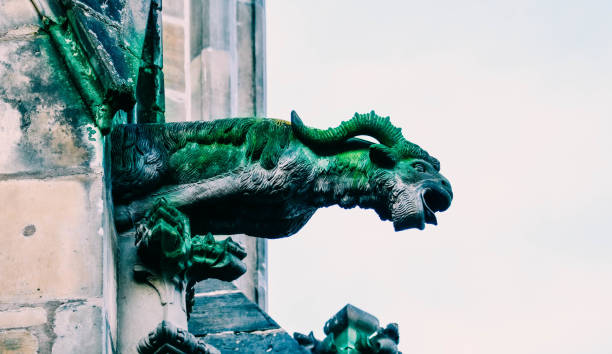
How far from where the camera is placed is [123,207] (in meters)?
7.90

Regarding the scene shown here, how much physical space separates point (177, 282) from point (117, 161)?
460 mm

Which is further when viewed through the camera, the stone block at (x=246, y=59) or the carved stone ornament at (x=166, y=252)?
the stone block at (x=246, y=59)

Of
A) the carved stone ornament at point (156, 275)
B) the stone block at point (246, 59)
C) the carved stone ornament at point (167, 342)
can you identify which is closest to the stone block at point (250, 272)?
the stone block at point (246, 59)

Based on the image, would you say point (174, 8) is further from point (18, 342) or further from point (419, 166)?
point (18, 342)

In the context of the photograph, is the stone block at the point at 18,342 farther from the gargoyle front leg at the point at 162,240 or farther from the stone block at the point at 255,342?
the stone block at the point at 255,342

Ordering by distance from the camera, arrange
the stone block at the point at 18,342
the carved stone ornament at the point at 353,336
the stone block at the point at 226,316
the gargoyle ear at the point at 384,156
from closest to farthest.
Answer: the stone block at the point at 18,342, the gargoyle ear at the point at 384,156, the carved stone ornament at the point at 353,336, the stone block at the point at 226,316

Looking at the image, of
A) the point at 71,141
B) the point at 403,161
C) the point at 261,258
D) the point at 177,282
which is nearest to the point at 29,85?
the point at 71,141

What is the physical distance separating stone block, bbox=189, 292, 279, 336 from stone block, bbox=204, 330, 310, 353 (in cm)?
5

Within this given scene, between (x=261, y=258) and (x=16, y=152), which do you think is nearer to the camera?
(x=16, y=152)

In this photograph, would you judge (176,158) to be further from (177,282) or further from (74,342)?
(74,342)

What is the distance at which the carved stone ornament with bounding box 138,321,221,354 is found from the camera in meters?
7.50

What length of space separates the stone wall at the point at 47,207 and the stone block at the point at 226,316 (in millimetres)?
2893

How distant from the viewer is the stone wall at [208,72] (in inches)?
524

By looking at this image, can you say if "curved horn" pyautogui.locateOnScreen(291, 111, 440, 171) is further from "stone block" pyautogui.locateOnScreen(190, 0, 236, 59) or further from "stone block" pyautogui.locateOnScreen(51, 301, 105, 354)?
"stone block" pyautogui.locateOnScreen(190, 0, 236, 59)
